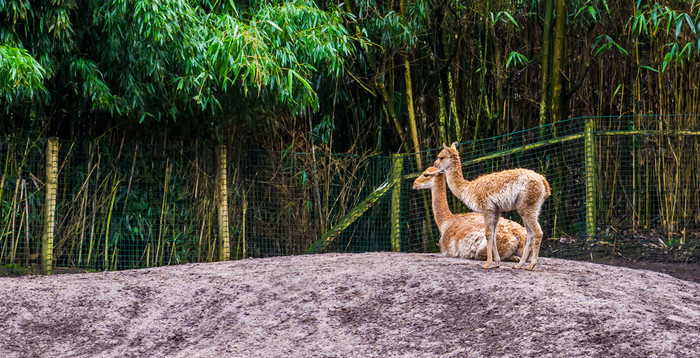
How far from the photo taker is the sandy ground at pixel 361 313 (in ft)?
14.0

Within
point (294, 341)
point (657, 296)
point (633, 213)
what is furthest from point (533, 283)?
point (633, 213)

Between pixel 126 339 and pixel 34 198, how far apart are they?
118 inches

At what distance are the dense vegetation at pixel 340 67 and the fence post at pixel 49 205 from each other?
0.46 m

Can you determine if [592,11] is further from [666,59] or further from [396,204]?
[396,204]

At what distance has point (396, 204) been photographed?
835cm

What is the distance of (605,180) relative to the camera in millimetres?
8211

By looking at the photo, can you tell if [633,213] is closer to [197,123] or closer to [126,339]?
[197,123]

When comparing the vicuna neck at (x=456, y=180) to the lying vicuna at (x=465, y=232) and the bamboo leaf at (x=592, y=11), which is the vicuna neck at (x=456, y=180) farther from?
the bamboo leaf at (x=592, y=11)

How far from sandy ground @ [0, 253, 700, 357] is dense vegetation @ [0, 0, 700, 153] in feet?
5.54

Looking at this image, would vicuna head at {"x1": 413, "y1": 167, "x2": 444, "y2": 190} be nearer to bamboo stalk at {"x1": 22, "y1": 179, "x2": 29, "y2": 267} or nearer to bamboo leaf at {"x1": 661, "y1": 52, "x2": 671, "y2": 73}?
bamboo leaf at {"x1": 661, "y1": 52, "x2": 671, "y2": 73}

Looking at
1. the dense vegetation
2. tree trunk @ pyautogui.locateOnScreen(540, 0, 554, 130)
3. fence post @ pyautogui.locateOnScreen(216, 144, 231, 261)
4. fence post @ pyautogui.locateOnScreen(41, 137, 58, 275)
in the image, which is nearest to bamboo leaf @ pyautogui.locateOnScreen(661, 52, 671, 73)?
the dense vegetation

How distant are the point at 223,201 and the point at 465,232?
2639 mm

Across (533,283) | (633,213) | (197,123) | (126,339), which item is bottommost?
(126,339)

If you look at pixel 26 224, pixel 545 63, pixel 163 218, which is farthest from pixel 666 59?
pixel 26 224
